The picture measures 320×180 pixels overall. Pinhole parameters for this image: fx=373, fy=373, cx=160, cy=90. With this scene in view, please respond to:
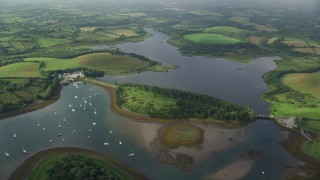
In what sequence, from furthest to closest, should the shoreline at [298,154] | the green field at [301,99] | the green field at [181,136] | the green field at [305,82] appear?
the green field at [305,82]
the green field at [301,99]
the green field at [181,136]
the shoreline at [298,154]

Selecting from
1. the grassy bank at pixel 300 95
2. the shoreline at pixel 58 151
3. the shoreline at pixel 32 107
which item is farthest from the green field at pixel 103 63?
the shoreline at pixel 58 151

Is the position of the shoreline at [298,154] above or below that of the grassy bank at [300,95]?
below

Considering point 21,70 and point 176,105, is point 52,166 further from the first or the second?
point 21,70

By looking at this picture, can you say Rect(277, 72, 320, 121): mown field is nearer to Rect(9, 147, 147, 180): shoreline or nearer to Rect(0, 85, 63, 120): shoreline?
Rect(9, 147, 147, 180): shoreline

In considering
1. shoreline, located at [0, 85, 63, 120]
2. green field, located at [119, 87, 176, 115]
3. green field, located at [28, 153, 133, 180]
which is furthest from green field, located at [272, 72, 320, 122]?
shoreline, located at [0, 85, 63, 120]

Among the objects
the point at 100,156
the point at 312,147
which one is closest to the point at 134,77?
the point at 100,156

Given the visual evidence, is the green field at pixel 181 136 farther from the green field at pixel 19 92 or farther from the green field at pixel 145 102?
the green field at pixel 19 92
